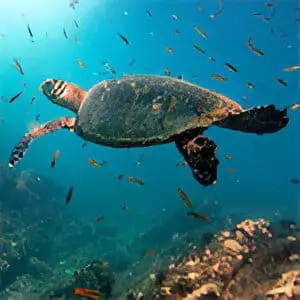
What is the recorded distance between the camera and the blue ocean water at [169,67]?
3459 cm

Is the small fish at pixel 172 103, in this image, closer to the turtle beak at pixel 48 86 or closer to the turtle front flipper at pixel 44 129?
the turtle front flipper at pixel 44 129

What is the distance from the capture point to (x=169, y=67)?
55.7 m

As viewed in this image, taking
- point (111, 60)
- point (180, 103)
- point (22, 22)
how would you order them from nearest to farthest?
point (180, 103) → point (22, 22) → point (111, 60)

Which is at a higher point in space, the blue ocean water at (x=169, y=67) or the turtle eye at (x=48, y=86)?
the turtle eye at (x=48, y=86)

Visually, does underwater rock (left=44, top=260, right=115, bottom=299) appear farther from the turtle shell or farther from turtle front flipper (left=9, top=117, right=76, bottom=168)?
the turtle shell

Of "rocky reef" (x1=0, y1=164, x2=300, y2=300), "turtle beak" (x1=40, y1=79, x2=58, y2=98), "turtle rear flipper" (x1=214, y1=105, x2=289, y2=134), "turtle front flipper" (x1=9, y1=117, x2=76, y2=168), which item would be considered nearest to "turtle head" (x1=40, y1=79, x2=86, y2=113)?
"turtle beak" (x1=40, y1=79, x2=58, y2=98)

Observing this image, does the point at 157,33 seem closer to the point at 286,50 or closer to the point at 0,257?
the point at 286,50

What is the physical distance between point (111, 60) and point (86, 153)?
104 feet

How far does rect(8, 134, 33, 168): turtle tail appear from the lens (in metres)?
4.66

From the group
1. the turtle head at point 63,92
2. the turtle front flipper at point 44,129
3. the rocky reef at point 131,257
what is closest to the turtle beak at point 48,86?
the turtle head at point 63,92

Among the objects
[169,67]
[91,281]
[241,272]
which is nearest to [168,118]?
[241,272]

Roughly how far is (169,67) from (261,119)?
5372 cm

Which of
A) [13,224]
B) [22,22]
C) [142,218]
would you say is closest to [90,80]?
[22,22]

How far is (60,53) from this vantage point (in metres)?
69.6
